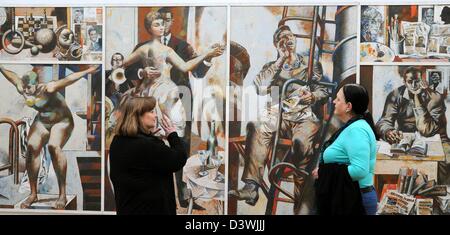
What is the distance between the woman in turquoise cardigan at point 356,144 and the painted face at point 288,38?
5.41ft

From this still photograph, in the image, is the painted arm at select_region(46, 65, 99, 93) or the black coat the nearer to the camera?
the black coat

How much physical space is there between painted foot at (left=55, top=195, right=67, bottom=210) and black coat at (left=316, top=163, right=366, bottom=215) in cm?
280

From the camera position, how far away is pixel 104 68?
5305 millimetres

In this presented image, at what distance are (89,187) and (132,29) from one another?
1.50m

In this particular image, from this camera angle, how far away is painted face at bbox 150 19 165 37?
5.25 metres

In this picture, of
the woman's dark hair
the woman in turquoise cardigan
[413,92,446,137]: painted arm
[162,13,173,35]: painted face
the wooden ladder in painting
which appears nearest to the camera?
the woman in turquoise cardigan

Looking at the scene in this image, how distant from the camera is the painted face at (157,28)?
5.25 m

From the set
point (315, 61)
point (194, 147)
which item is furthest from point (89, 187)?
point (315, 61)

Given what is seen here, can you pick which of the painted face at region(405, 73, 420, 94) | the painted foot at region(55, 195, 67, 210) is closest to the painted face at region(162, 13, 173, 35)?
the painted foot at region(55, 195, 67, 210)

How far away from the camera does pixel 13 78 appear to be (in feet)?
17.7

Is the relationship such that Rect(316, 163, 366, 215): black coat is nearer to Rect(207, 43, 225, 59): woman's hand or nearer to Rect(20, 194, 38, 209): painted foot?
Rect(207, 43, 225, 59): woman's hand

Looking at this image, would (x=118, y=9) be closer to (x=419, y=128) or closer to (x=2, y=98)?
(x=2, y=98)

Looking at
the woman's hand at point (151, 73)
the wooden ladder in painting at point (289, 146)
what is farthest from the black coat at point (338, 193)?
the woman's hand at point (151, 73)

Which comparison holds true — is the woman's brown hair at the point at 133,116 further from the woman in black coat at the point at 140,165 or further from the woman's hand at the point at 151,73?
the woman's hand at the point at 151,73
